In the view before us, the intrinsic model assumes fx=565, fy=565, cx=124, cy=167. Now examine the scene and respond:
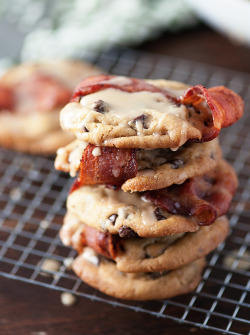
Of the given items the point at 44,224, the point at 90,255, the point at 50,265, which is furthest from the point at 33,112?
the point at 90,255

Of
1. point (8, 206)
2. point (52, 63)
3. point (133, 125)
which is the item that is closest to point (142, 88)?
point (133, 125)

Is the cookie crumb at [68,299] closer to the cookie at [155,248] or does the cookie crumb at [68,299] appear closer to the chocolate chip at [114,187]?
the cookie at [155,248]

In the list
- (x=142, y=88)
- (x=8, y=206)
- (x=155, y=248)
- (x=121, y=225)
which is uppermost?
(x=142, y=88)

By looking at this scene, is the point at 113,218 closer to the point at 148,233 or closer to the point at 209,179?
the point at 148,233

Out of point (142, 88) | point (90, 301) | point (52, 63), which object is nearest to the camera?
point (142, 88)

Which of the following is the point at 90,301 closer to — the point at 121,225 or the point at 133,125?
the point at 121,225

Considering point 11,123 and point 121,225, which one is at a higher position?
point 121,225
